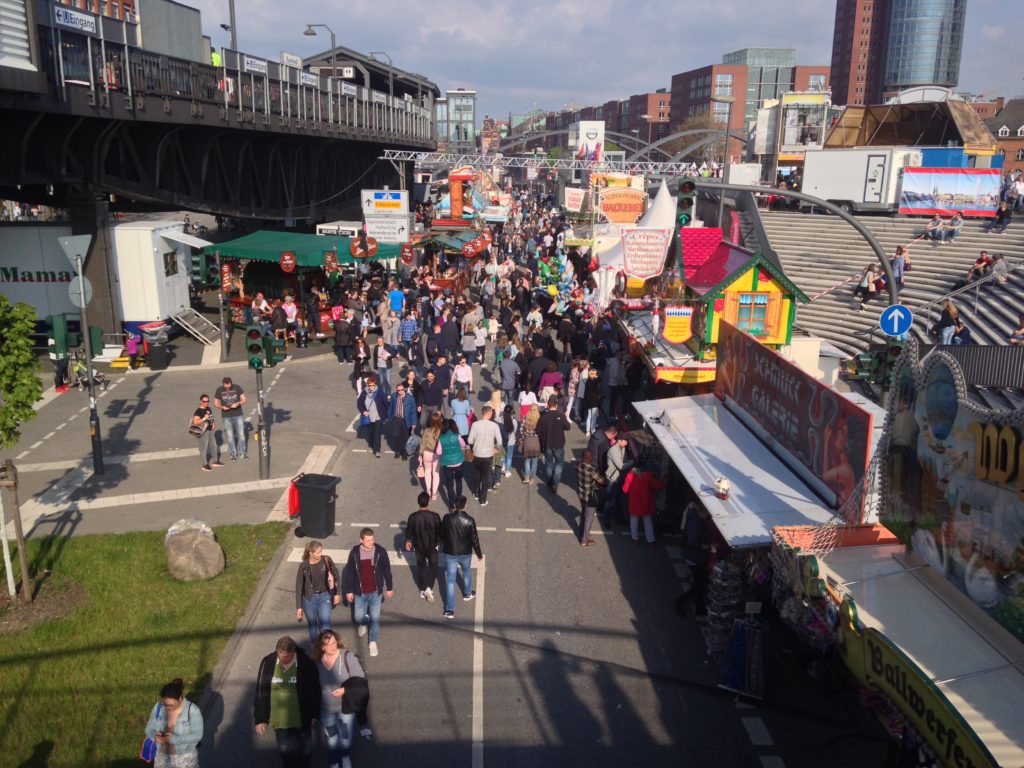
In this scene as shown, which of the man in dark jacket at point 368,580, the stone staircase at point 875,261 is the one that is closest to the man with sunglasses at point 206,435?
the man in dark jacket at point 368,580

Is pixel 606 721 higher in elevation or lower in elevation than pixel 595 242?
lower

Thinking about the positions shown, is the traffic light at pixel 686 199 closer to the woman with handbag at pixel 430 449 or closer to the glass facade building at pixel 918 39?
the woman with handbag at pixel 430 449

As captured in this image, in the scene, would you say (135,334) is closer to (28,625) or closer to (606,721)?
(28,625)

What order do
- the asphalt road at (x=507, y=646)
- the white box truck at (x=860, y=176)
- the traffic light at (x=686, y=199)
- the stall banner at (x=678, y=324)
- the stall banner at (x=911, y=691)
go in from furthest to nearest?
1. the white box truck at (x=860, y=176)
2. the stall banner at (x=678, y=324)
3. the traffic light at (x=686, y=199)
4. the asphalt road at (x=507, y=646)
5. the stall banner at (x=911, y=691)

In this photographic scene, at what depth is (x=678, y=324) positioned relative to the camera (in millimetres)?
16281

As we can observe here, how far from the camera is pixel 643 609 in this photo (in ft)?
34.4

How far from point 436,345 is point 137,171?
1370 centimetres

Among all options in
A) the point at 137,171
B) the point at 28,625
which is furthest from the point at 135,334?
the point at 28,625

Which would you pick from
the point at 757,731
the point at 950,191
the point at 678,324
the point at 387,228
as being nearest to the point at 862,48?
the point at 950,191

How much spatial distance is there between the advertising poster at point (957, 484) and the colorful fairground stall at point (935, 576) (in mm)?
12

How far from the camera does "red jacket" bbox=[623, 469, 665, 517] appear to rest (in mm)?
12117

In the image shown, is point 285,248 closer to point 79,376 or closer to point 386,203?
point 386,203

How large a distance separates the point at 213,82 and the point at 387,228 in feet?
25.3

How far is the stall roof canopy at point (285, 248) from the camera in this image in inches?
1046
